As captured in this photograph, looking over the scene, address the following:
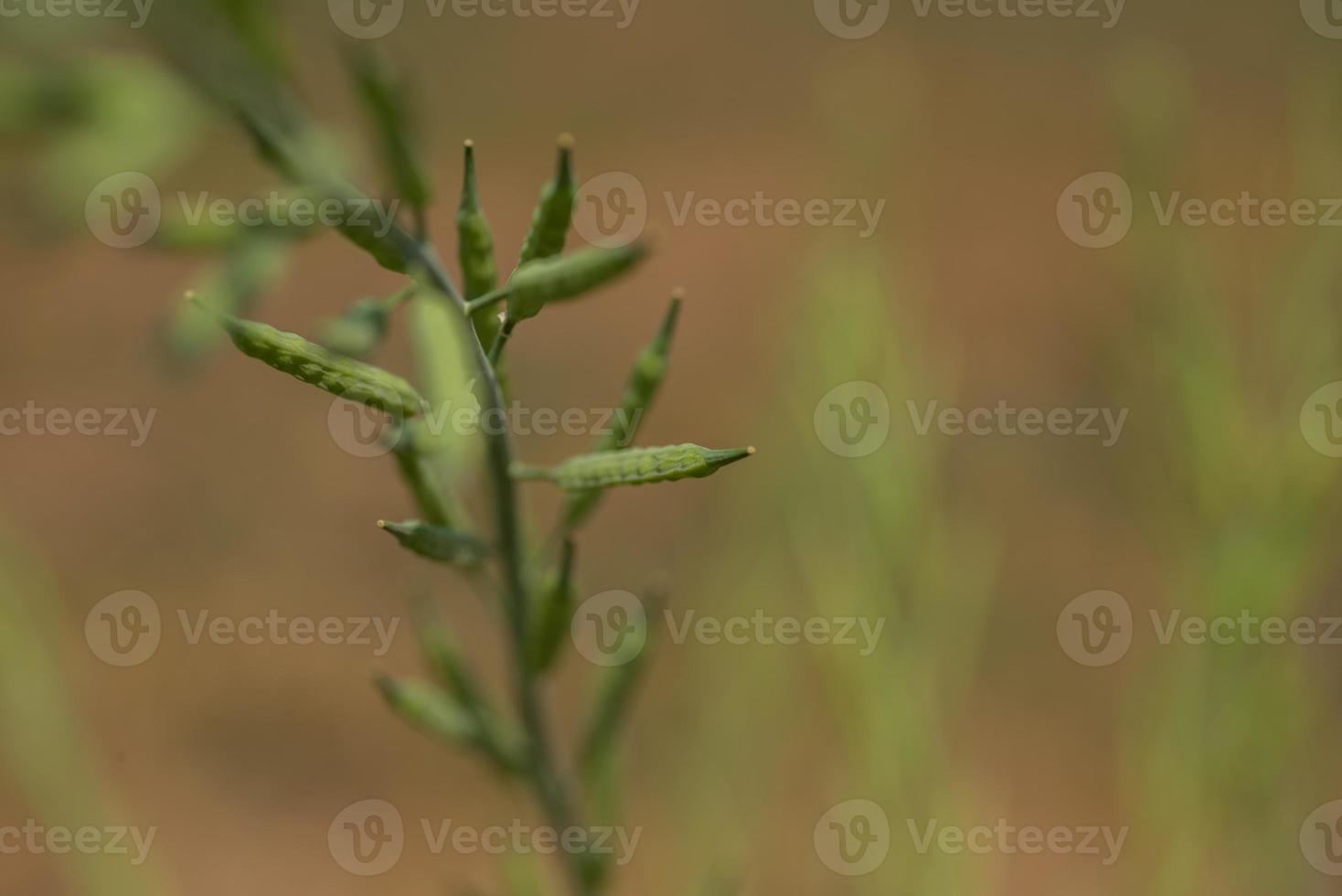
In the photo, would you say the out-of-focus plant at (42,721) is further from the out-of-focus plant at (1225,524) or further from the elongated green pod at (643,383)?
the out-of-focus plant at (1225,524)

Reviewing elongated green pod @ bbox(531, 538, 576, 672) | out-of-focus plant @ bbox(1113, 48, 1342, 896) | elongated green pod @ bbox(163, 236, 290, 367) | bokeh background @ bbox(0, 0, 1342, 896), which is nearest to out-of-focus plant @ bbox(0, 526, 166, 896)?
bokeh background @ bbox(0, 0, 1342, 896)

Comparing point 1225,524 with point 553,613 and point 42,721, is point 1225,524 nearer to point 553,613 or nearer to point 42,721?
point 553,613

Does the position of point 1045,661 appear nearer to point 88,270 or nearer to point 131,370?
point 131,370

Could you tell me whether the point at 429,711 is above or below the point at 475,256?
below

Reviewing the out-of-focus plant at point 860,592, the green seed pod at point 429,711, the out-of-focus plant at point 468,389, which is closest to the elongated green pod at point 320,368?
the out-of-focus plant at point 468,389

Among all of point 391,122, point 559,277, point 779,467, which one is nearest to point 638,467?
point 559,277

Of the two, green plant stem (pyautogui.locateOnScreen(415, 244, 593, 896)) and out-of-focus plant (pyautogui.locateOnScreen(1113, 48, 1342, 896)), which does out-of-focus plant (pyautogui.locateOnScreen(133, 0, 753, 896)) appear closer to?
green plant stem (pyautogui.locateOnScreen(415, 244, 593, 896))
